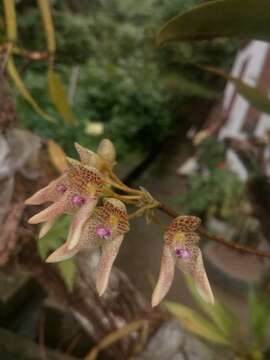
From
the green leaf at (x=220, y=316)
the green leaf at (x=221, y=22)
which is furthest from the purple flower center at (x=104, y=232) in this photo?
the green leaf at (x=220, y=316)

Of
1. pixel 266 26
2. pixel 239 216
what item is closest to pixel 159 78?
pixel 239 216

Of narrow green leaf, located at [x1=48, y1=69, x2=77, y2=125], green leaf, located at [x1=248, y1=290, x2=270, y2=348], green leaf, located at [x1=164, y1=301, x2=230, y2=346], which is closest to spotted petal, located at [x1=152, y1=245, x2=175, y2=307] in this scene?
narrow green leaf, located at [x1=48, y1=69, x2=77, y2=125]

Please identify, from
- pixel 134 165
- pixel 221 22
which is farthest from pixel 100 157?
pixel 134 165

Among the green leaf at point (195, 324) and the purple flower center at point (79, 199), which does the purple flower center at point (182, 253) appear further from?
the green leaf at point (195, 324)

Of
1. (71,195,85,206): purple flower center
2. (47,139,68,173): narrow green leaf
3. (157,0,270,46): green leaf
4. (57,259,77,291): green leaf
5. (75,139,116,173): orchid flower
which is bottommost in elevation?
(57,259,77,291): green leaf

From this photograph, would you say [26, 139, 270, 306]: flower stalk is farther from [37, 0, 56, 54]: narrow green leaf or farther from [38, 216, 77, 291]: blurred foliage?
[37, 0, 56, 54]: narrow green leaf

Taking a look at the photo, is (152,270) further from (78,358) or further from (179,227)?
(179,227)
